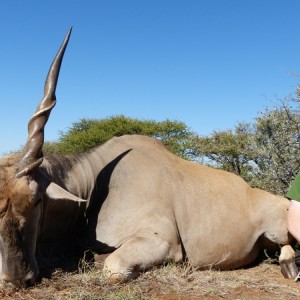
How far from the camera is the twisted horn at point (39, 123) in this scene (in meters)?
3.29

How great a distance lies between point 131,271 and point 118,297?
1.72 ft

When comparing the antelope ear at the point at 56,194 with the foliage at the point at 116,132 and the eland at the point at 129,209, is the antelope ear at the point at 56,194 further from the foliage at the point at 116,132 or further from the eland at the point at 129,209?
the foliage at the point at 116,132

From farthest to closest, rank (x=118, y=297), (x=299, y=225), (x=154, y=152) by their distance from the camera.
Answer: (x=154, y=152) → (x=299, y=225) → (x=118, y=297)

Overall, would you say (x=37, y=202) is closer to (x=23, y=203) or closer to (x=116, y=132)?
(x=23, y=203)

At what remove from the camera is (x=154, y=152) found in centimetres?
449

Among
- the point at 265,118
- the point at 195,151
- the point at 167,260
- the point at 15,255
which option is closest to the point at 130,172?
the point at 167,260

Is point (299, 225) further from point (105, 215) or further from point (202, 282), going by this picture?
point (105, 215)

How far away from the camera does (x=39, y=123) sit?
11.5ft

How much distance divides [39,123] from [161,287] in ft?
4.18

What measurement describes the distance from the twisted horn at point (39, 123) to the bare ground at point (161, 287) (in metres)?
0.68

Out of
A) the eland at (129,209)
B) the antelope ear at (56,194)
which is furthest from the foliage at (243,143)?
the antelope ear at (56,194)

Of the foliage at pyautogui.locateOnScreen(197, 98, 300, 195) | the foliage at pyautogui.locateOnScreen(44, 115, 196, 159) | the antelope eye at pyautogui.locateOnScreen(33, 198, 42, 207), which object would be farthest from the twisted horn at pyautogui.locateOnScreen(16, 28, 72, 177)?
the foliage at pyautogui.locateOnScreen(44, 115, 196, 159)

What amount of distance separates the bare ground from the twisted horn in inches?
26.9

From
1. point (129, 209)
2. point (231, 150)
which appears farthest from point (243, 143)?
point (129, 209)
